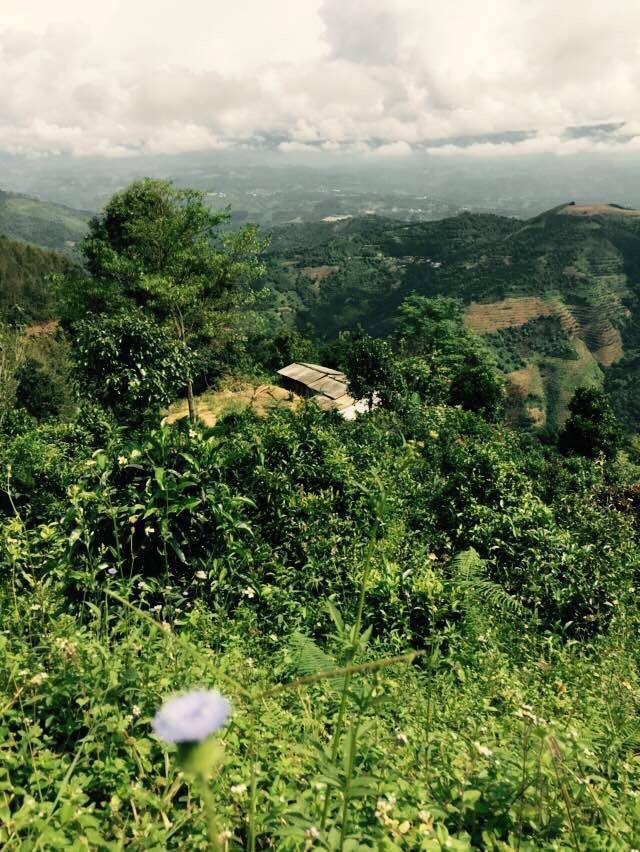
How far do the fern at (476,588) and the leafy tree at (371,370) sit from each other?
15974mm

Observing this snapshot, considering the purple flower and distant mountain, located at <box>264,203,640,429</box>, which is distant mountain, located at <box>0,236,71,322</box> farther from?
the purple flower

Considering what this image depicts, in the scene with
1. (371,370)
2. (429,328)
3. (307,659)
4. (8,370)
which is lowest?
(8,370)

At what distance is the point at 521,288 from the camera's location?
113 m

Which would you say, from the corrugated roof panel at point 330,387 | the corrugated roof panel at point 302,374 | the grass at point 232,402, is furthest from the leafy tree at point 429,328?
the grass at point 232,402

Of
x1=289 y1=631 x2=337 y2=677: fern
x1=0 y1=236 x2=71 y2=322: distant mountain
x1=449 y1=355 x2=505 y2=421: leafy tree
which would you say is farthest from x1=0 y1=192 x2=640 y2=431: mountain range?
x1=289 y1=631 x2=337 y2=677: fern

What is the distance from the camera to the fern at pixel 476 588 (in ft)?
→ 17.9

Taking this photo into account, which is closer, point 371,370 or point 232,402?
point 371,370

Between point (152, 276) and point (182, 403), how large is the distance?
27.4 feet

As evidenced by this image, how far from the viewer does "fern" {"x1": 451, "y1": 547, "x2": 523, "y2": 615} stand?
17.9 ft

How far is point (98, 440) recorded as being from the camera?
1024 centimetres

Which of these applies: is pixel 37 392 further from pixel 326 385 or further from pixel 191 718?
pixel 191 718

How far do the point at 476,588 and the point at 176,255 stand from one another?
16240 millimetres

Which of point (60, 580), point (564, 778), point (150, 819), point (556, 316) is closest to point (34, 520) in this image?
point (60, 580)

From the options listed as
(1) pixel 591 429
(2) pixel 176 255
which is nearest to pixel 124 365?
(2) pixel 176 255
